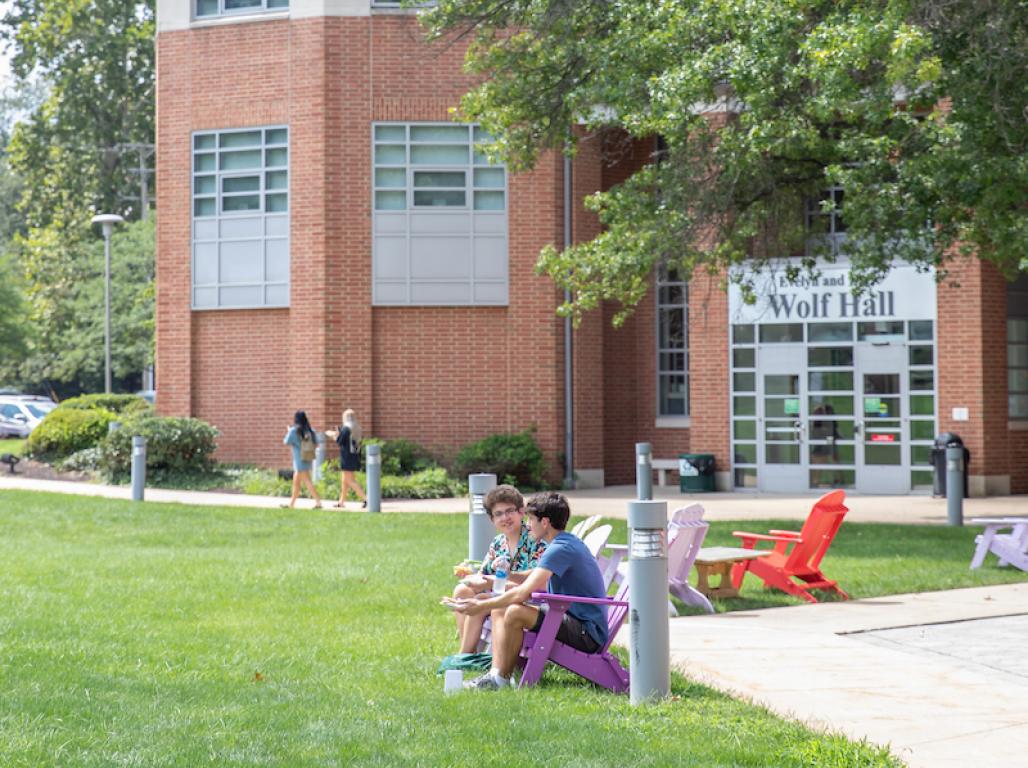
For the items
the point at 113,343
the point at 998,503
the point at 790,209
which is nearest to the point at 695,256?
the point at 790,209

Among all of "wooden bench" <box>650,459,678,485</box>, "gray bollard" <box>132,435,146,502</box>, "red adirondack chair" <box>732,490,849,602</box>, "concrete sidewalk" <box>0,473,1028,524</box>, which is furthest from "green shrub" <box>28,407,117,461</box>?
"red adirondack chair" <box>732,490,849,602</box>

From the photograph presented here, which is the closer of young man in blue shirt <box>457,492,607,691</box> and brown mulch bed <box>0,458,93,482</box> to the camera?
young man in blue shirt <box>457,492,607,691</box>

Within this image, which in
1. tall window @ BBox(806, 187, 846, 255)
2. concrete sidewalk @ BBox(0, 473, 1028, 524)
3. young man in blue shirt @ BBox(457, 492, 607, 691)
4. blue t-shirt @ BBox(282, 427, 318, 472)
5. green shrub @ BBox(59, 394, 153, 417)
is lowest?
concrete sidewalk @ BBox(0, 473, 1028, 524)

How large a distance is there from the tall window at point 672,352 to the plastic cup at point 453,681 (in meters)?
21.3

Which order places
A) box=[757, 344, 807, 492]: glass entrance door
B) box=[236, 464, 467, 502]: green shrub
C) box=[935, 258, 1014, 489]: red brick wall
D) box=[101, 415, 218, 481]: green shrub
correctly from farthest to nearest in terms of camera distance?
1. box=[757, 344, 807, 492]: glass entrance door
2. box=[101, 415, 218, 481]: green shrub
3. box=[935, 258, 1014, 489]: red brick wall
4. box=[236, 464, 467, 502]: green shrub

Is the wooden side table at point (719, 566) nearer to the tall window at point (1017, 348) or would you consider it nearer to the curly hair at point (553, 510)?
the curly hair at point (553, 510)

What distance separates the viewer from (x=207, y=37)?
27.8 metres

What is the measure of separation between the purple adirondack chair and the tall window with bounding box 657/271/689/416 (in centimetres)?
2102

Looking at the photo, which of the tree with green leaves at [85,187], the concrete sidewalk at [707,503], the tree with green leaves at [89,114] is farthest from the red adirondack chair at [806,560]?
the tree with green leaves at [85,187]

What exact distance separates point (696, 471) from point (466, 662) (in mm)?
18393

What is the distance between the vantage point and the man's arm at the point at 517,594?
7.94m

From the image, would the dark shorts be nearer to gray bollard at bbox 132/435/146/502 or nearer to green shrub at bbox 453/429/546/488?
gray bollard at bbox 132/435/146/502

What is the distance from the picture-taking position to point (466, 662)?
Result: 27.7 feet

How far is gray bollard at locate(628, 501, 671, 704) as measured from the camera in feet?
24.4
